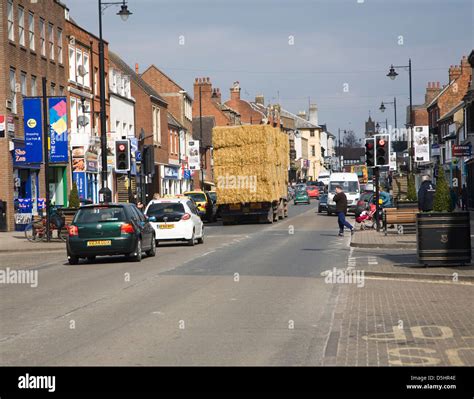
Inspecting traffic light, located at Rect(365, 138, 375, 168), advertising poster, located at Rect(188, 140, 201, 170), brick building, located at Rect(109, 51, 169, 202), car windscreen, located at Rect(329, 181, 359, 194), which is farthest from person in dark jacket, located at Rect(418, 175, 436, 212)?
advertising poster, located at Rect(188, 140, 201, 170)

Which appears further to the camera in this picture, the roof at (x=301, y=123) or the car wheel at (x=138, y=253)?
the roof at (x=301, y=123)

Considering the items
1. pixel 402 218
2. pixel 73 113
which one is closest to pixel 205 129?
pixel 73 113

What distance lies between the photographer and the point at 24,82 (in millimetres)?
46469

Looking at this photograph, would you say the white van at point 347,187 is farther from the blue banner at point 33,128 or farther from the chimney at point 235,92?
the chimney at point 235,92

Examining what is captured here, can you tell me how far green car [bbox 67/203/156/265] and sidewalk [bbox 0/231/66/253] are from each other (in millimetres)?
6319

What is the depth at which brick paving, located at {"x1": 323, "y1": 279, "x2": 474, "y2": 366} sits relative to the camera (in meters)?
9.50

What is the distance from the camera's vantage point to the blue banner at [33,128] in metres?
40.0

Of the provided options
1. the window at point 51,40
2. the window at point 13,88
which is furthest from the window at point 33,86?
the window at point 51,40

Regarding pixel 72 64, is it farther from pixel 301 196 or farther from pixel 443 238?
pixel 443 238

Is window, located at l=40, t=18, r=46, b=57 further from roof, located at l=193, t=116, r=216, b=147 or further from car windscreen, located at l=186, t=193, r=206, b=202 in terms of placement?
roof, located at l=193, t=116, r=216, b=147

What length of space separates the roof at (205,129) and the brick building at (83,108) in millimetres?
43089

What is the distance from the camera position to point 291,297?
15359 millimetres
